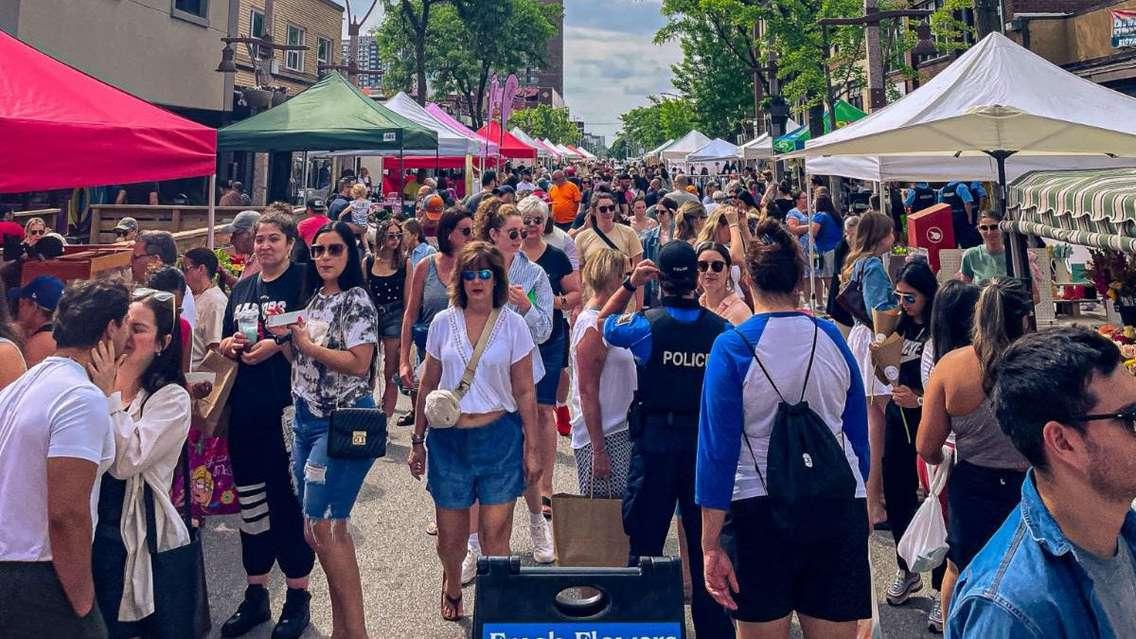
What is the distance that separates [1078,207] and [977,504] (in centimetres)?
187

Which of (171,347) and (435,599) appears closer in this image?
(171,347)

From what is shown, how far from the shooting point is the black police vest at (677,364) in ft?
12.9

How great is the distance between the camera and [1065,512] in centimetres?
170

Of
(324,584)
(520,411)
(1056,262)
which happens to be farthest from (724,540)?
(1056,262)

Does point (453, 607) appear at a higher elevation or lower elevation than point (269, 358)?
lower

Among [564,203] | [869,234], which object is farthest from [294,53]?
[869,234]

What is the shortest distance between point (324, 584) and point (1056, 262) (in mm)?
9065

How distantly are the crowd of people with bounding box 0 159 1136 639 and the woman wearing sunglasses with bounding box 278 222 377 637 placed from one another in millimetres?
13

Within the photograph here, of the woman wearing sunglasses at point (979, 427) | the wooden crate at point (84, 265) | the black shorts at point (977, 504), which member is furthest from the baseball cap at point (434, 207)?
the black shorts at point (977, 504)

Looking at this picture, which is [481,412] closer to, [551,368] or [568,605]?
[551,368]

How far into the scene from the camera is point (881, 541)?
5.85m

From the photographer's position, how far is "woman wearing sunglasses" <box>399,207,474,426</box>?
6.12m

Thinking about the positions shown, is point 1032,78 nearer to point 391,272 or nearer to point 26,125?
point 391,272

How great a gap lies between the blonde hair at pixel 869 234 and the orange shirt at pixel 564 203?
24.8 feet
